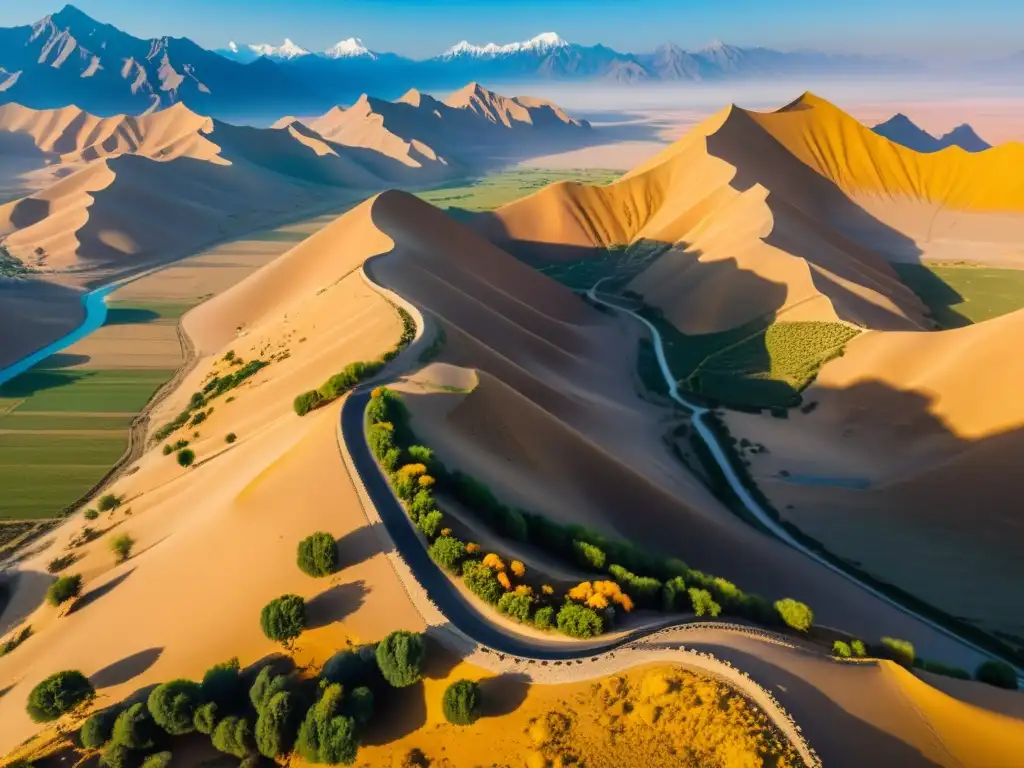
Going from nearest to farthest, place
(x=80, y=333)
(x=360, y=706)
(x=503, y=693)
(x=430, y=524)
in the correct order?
1. (x=360, y=706)
2. (x=503, y=693)
3. (x=430, y=524)
4. (x=80, y=333)

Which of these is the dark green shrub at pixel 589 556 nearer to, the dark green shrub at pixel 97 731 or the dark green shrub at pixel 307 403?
the dark green shrub at pixel 97 731

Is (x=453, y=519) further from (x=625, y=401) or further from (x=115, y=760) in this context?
(x=625, y=401)

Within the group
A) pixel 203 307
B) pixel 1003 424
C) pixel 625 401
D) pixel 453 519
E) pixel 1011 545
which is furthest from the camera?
pixel 203 307

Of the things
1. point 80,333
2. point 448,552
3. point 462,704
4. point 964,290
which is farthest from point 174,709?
point 964,290

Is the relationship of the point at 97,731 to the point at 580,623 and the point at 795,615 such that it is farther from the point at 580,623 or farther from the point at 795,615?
the point at 795,615

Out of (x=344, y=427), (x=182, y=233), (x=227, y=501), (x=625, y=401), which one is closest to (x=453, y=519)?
(x=344, y=427)

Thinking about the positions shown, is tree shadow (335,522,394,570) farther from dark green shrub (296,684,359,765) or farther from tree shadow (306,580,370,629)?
dark green shrub (296,684,359,765)
